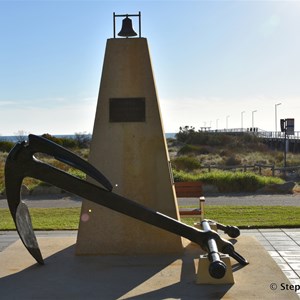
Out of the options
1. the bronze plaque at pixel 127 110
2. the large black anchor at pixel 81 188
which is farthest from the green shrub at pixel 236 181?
the large black anchor at pixel 81 188

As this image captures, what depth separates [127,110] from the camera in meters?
6.77

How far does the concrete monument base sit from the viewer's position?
16.7 ft

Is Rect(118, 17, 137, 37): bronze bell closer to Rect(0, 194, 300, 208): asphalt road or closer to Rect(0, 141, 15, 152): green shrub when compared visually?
Rect(0, 194, 300, 208): asphalt road

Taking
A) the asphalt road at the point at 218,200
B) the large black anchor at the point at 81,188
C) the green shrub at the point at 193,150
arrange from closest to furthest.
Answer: the large black anchor at the point at 81,188, the asphalt road at the point at 218,200, the green shrub at the point at 193,150

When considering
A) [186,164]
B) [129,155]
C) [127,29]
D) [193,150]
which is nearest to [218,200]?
[129,155]

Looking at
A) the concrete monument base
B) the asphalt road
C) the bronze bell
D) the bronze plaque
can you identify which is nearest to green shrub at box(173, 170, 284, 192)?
the asphalt road

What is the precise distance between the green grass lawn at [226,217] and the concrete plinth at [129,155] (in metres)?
2.54

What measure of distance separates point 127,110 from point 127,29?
1.18 meters

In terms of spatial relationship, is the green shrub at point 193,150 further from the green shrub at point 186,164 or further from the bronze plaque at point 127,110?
the bronze plaque at point 127,110

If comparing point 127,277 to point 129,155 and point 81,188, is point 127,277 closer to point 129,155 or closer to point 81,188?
point 81,188

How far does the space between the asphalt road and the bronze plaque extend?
647 centimetres

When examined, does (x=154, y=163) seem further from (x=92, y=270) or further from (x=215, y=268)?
(x=215, y=268)

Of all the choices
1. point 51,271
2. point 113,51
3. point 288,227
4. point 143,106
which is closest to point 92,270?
point 51,271

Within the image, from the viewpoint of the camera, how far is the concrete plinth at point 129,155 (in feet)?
21.9
